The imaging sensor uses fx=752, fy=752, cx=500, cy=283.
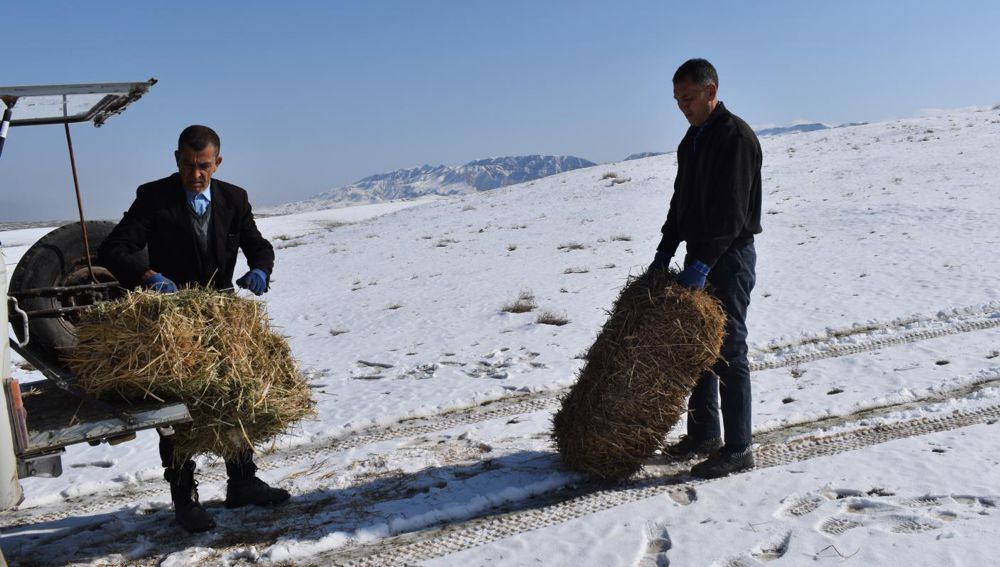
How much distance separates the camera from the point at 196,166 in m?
4.33

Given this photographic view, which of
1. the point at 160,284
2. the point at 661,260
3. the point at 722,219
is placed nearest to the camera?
the point at 160,284

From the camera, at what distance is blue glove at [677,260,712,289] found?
437 centimetres

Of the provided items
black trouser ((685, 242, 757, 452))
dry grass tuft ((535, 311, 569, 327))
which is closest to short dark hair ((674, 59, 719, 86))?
black trouser ((685, 242, 757, 452))

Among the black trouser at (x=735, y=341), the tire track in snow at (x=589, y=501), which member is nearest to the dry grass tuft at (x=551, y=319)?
the tire track in snow at (x=589, y=501)

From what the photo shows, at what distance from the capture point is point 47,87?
394cm

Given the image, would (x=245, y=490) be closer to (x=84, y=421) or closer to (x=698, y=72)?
(x=84, y=421)

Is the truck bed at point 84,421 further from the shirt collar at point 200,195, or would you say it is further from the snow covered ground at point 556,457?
the shirt collar at point 200,195

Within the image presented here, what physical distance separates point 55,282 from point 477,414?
3.36 m

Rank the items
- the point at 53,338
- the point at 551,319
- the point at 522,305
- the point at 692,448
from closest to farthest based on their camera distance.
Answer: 1. the point at 692,448
2. the point at 53,338
3. the point at 551,319
4. the point at 522,305

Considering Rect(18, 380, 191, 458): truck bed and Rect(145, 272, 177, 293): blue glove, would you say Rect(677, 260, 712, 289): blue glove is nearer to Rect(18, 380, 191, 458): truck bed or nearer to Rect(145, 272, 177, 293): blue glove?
Rect(18, 380, 191, 458): truck bed

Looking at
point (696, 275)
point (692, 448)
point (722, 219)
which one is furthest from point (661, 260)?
point (692, 448)

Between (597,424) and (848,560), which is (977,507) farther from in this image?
(597,424)

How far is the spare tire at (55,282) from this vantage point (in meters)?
5.28

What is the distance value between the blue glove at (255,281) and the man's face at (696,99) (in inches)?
107
